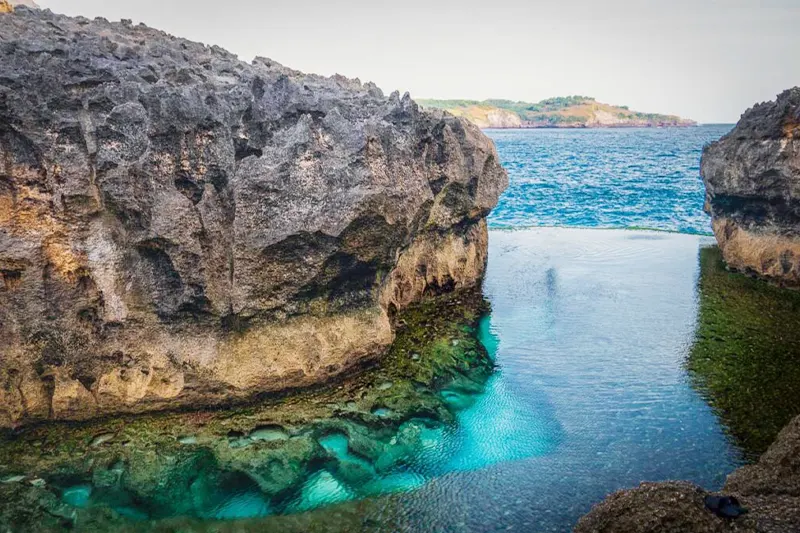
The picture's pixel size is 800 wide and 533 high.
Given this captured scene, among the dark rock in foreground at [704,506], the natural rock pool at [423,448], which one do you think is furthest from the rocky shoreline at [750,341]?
the natural rock pool at [423,448]

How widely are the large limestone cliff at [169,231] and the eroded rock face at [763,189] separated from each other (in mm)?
12199

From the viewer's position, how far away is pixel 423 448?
971cm

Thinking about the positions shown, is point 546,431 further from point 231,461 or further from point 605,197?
point 605,197

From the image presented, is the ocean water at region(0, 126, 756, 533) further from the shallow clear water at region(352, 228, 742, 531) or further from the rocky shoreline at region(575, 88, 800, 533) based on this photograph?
the rocky shoreline at region(575, 88, 800, 533)

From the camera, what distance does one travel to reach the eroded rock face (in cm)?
1691

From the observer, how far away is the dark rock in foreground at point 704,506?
208 inches

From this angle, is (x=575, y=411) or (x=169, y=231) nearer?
(x=169, y=231)

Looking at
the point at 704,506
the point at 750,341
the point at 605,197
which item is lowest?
Result: the point at 750,341

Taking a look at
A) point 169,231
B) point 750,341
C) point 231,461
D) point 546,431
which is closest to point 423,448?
point 546,431

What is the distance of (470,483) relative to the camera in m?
8.76

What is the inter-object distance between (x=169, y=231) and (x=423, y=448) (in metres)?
5.70

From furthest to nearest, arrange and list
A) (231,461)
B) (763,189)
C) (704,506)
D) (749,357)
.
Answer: (763,189), (749,357), (231,461), (704,506)

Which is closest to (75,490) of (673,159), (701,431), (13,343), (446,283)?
(13,343)

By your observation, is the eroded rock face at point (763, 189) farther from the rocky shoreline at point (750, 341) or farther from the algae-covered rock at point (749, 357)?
the algae-covered rock at point (749, 357)
